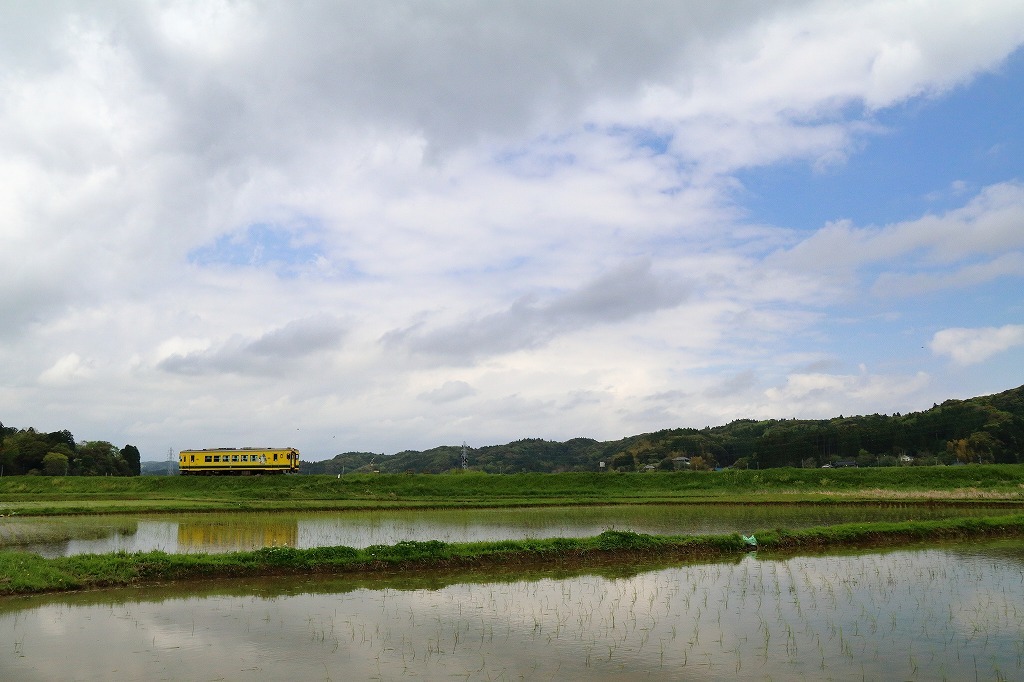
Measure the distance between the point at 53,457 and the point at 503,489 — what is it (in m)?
51.6

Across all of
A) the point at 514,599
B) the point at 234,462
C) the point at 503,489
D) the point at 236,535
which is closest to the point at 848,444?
the point at 503,489

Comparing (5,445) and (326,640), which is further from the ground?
(5,445)

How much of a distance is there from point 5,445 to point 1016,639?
3714 inches

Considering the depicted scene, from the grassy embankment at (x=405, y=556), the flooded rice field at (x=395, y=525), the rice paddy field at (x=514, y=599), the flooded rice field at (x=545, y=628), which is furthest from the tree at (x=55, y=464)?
the flooded rice field at (x=545, y=628)

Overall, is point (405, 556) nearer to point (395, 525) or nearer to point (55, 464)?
point (395, 525)

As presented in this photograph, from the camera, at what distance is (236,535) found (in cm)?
2766

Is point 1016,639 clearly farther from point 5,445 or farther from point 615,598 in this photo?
point 5,445

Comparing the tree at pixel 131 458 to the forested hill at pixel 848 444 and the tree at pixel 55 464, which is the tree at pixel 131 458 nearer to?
the tree at pixel 55 464

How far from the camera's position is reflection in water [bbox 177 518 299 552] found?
78.4 feet

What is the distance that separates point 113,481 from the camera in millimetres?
60875

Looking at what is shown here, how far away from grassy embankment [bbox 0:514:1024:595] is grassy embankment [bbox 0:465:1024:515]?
1968cm

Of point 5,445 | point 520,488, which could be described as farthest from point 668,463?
point 5,445

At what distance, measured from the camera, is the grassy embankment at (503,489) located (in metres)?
44.4

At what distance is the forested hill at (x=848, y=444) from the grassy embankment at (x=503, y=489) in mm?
33382
